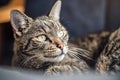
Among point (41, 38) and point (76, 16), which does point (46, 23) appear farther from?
point (76, 16)

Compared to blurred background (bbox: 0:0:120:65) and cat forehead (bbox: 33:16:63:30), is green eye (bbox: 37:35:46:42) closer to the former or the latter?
cat forehead (bbox: 33:16:63:30)

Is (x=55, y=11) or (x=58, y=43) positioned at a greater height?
(x=55, y=11)

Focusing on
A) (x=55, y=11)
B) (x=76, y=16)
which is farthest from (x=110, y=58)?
(x=76, y=16)

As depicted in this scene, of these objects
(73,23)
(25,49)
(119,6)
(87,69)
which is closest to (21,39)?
(25,49)

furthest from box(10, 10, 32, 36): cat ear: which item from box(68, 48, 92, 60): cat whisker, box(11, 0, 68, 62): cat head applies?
box(68, 48, 92, 60): cat whisker

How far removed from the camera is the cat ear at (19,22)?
3.33 ft

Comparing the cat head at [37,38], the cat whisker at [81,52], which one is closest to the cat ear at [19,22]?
the cat head at [37,38]

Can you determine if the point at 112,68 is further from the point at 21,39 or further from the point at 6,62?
the point at 6,62

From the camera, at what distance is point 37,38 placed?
1.03m

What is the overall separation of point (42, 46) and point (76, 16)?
1.23 ft

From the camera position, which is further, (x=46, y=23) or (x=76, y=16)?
(x=76, y=16)

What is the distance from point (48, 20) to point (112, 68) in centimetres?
23

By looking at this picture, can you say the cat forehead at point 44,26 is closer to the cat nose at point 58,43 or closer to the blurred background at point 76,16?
the cat nose at point 58,43

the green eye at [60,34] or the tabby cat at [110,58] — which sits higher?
the green eye at [60,34]
